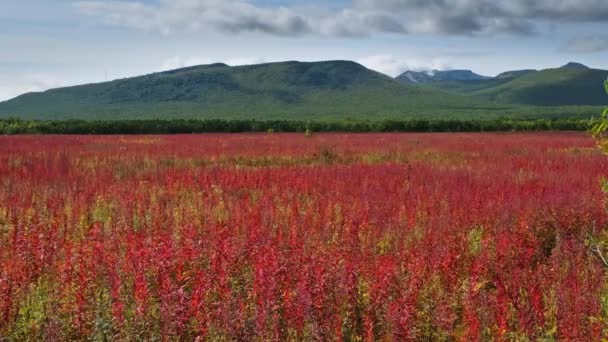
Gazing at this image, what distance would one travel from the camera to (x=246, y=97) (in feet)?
556

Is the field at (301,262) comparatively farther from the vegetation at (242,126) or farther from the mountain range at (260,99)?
the mountain range at (260,99)

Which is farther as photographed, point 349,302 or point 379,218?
point 379,218

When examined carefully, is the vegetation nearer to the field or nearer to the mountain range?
the field

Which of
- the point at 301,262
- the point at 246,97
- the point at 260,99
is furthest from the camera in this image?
the point at 246,97

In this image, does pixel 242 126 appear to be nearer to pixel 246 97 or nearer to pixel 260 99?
pixel 260 99

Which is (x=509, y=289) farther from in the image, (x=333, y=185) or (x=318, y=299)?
(x=333, y=185)

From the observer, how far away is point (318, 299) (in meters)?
4.62

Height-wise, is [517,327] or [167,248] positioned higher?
[167,248]

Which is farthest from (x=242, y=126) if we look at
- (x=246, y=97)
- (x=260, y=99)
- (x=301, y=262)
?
(x=246, y=97)

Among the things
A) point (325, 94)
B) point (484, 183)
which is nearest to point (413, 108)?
point (325, 94)

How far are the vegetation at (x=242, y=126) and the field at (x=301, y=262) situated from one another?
41.4 m

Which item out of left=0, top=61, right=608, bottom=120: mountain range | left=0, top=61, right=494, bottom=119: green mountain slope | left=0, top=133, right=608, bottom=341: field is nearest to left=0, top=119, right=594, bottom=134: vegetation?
left=0, top=133, right=608, bottom=341: field

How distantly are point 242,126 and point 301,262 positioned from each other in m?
54.1

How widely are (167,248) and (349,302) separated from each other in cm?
180
